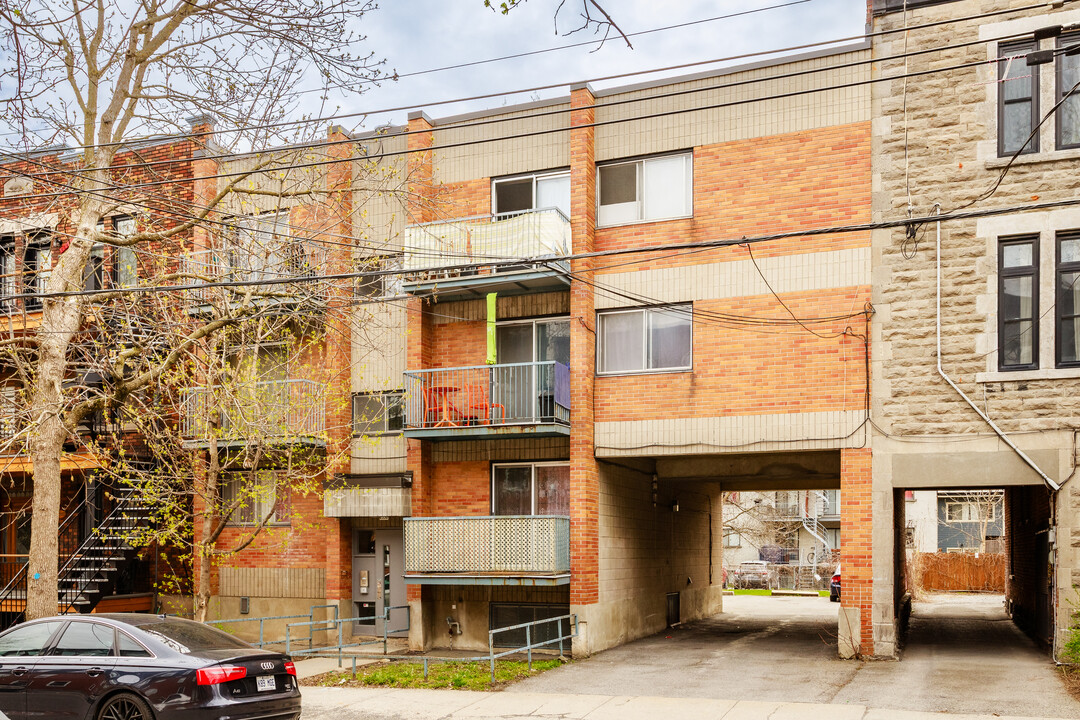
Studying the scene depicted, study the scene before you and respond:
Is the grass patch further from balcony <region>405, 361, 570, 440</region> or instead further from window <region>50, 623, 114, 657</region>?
window <region>50, 623, 114, 657</region>

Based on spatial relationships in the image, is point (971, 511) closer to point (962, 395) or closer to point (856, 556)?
point (856, 556)

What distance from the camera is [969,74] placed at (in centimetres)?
1692

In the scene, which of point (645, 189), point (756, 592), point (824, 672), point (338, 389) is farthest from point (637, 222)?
point (756, 592)

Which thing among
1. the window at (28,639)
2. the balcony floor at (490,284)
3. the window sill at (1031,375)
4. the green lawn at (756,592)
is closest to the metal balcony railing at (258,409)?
the balcony floor at (490,284)

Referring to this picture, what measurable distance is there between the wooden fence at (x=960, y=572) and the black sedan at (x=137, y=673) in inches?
1301

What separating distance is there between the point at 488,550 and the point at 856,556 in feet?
21.1

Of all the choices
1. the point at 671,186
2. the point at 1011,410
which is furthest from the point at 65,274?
the point at 1011,410

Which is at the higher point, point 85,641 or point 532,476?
point 532,476

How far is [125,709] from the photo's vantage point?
10.4 meters

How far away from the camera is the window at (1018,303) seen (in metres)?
16.3

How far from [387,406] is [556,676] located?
23.1 ft

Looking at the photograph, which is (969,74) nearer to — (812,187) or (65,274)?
(812,187)

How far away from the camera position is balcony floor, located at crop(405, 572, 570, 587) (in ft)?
59.0

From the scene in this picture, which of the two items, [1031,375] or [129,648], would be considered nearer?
[129,648]
